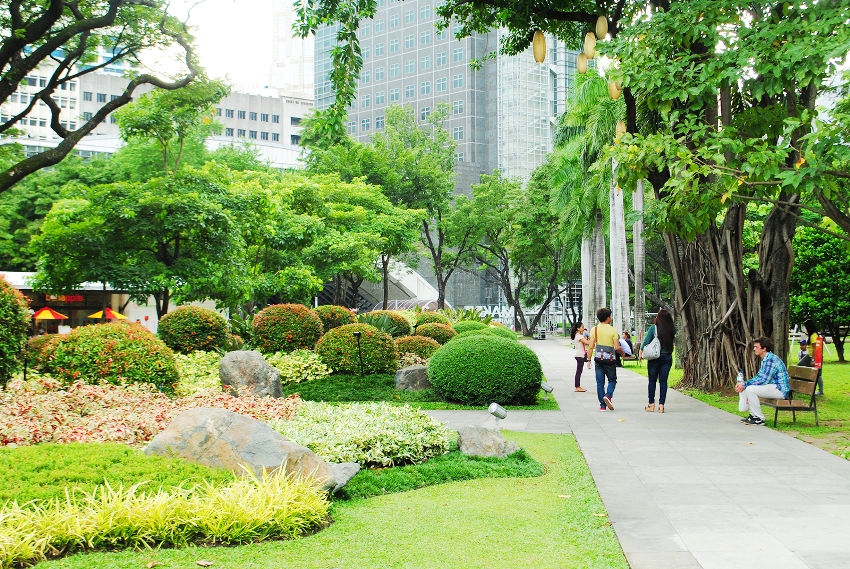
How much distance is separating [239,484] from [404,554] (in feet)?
4.82

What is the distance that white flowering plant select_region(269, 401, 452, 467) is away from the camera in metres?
8.21

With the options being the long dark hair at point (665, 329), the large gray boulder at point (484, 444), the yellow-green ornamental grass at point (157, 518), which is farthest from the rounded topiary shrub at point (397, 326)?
the yellow-green ornamental grass at point (157, 518)

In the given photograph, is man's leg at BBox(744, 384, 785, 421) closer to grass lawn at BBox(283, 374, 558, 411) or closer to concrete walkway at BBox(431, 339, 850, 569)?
concrete walkway at BBox(431, 339, 850, 569)

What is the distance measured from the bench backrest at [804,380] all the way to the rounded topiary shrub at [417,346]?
9.00m

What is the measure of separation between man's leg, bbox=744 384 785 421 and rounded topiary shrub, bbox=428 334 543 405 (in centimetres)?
390

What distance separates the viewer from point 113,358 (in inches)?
469

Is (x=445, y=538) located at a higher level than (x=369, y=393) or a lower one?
higher

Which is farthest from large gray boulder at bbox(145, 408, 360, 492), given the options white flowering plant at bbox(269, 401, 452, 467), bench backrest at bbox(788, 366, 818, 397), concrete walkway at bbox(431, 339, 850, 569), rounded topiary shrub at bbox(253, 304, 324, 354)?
rounded topiary shrub at bbox(253, 304, 324, 354)

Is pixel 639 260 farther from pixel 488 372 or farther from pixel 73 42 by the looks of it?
pixel 73 42

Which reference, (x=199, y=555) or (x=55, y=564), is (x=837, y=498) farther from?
(x=55, y=564)

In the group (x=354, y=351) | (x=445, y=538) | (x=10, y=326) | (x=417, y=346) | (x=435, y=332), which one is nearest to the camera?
(x=445, y=538)

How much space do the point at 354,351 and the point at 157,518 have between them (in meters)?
11.8

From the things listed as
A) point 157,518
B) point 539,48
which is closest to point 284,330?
point 539,48

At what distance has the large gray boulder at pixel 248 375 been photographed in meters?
13.0
